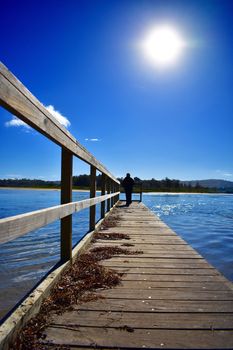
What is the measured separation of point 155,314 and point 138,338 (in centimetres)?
41

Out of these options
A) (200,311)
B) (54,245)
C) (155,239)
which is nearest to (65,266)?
(200,311)

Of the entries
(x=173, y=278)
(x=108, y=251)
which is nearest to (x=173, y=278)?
(x=173, y=278)

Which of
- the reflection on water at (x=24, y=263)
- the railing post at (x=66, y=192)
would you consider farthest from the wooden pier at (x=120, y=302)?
the reflection on water at (x=24, y=263)

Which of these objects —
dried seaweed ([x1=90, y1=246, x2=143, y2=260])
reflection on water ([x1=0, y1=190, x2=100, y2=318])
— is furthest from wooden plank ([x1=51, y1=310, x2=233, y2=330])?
dried seaweed ([x1=90, y1=246, x2=143, y2=260])

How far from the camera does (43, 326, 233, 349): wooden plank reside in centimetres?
193

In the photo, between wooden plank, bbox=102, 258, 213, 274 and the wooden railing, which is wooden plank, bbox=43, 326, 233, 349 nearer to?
the wooden railing

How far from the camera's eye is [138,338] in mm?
2012

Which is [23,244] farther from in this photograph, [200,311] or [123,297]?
[200,311]

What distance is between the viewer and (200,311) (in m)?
2.45

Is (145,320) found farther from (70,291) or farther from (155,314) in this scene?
(70,291)

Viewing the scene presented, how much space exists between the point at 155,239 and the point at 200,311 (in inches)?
132

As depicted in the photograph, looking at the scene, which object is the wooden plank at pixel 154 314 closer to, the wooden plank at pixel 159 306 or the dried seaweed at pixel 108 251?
the wooden plank at pixel 159 306

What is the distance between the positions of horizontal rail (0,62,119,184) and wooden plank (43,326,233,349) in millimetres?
1419

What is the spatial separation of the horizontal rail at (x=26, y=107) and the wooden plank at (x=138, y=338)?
1419 mm
